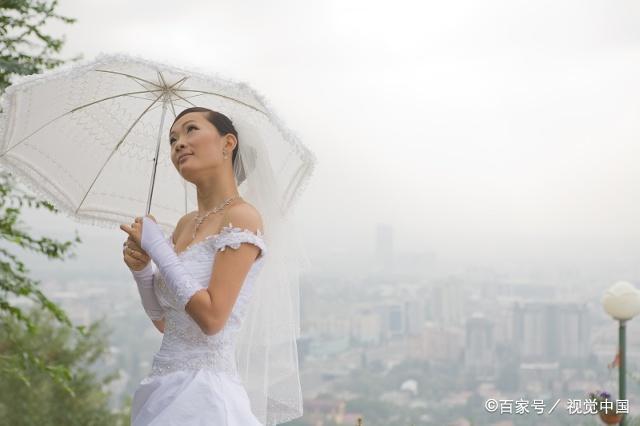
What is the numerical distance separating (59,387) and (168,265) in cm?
1064

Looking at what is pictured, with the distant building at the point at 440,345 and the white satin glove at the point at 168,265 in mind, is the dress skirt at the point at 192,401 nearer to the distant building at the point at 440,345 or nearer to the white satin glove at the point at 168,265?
Result: the white satin glove at the point at 168,265

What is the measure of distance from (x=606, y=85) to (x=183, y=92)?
117 ft

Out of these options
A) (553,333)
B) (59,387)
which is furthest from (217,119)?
(553,333)

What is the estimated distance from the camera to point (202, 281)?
241cm

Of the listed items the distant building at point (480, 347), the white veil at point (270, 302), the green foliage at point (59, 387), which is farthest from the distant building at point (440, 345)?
the white veil at point (270, 302)

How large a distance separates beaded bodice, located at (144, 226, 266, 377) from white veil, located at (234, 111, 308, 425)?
28 cm

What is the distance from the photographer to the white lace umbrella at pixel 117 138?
2.73m

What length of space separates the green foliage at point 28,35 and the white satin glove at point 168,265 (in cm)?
373

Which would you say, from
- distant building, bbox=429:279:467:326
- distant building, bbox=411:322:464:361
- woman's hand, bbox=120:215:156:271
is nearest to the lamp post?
woman's hand, bbox=120:215:156:271

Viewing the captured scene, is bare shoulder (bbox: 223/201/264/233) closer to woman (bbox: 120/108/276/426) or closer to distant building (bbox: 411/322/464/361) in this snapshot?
woman (bbox: 120/108/276/426)

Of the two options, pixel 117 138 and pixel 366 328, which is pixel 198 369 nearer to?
pixel 117 138

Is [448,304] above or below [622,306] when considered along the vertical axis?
below

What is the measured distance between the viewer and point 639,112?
115 feet

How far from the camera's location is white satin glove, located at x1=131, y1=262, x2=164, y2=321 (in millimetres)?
2572
